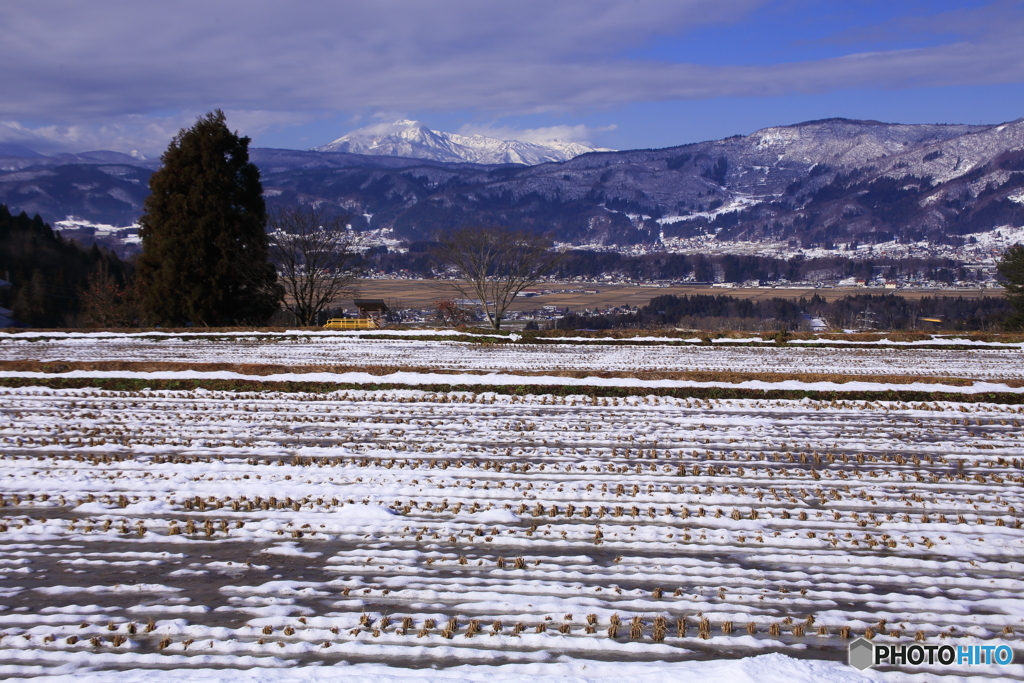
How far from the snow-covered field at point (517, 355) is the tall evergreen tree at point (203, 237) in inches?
232

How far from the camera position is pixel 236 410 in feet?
41.8

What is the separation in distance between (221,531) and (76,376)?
11.6m

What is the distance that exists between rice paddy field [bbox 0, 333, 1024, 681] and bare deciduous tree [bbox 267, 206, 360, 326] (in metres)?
17.7

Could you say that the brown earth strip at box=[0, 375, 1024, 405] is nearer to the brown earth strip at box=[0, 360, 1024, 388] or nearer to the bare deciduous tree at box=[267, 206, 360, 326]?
the brown earth strip at box=[0, 360, 1024, 388]

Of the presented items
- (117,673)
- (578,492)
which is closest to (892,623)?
(578,492)

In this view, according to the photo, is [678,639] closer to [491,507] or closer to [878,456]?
[491,507]

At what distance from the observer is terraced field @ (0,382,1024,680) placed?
514 cm

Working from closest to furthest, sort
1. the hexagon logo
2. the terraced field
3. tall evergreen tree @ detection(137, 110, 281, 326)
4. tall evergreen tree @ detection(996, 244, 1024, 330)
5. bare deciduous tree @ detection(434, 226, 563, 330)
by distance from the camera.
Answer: the hexagon logo
the terraced field
tall evergreen tree @ detection(137, 110, 281, 326)
bare deciduous tree @ detection(434, 226, 563, 330)
tall evergreen tree @ detection(996, 244, 1024, 330)

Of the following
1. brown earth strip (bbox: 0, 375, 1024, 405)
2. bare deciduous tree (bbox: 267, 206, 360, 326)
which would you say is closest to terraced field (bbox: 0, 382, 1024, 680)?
brown earth strip (bbox: 0, 375, 1024, 405)

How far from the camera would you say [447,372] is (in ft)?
54.2

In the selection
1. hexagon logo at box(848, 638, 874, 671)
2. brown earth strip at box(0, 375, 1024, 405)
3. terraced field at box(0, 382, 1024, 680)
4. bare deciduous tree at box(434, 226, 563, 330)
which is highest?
bare deciduous tree at box(434, 226, 563, 330)

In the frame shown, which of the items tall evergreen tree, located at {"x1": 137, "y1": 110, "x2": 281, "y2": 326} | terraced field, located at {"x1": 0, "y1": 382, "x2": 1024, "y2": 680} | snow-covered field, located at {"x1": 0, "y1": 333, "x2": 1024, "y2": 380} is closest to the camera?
terraced field, located at {"x1": 0, "y1": 382, "x2": 1024, "y2": 680}

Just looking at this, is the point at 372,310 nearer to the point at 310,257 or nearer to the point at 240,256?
the point at 310,257

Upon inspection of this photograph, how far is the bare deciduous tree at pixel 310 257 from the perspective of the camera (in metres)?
30.7
